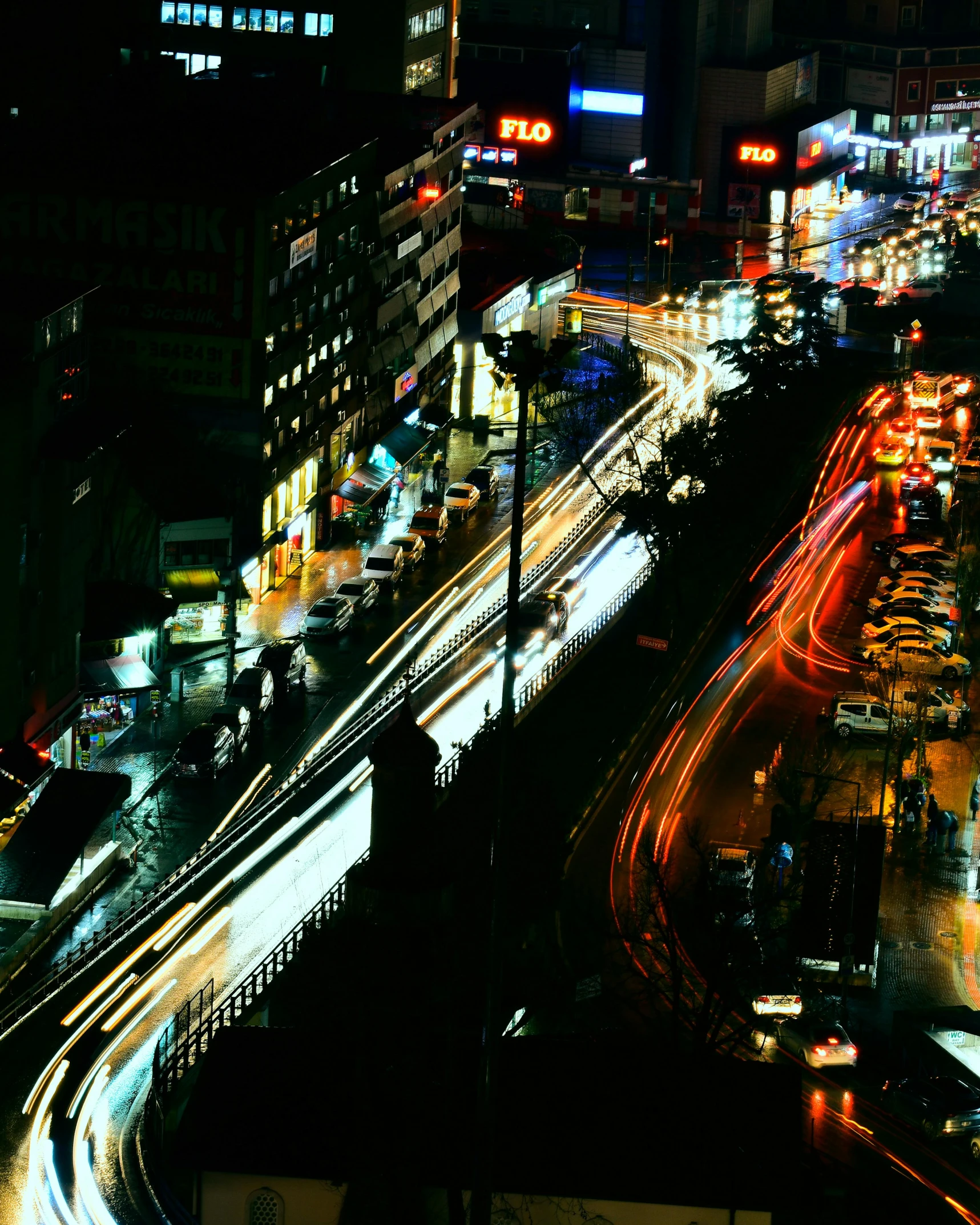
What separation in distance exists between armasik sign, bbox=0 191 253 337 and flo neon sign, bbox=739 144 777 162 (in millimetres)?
89236

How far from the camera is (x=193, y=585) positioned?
263 feet

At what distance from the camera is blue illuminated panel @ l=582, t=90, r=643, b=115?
16100cm

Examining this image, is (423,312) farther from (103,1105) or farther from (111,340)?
(103,1105)

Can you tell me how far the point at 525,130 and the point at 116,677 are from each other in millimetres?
95384

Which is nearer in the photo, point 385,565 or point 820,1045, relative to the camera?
point 820,1045

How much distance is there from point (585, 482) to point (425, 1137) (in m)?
64.3

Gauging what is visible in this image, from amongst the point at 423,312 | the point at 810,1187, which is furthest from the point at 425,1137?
the point at 423,312

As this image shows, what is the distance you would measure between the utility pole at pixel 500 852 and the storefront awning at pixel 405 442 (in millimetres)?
61996

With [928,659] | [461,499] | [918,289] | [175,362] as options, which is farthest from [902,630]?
[918,289]

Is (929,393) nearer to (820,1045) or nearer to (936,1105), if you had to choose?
(820,1045)

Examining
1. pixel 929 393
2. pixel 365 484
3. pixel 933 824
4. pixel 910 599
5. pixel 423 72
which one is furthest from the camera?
pixel 423 72

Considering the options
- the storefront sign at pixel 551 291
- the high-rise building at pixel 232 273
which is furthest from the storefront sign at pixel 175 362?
the storefront sign at pixel 551 291

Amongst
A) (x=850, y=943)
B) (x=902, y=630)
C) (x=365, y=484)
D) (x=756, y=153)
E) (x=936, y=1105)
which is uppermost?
(x=756, y=153)

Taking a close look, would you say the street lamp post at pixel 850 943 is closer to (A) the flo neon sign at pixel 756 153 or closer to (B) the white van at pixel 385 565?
(B) the white van at pixel 385 565
